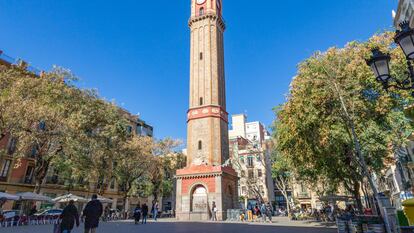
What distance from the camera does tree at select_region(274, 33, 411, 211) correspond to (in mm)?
13859

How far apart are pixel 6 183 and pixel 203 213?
73.1ft

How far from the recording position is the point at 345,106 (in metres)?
14.4

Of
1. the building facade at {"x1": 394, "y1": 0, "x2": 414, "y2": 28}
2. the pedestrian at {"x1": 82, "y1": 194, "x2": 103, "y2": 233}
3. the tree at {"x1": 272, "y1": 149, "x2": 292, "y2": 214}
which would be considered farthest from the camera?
the tree at {"x1": 272, "y1": 149, "x2": 292, "y2": 214}

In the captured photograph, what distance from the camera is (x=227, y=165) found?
91.9ft

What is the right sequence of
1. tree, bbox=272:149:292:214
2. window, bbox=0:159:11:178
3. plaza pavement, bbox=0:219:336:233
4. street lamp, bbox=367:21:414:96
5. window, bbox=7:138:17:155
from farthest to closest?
window, bbox=7:138:17:155 < window, bbox=0:159:11:178 < tree, bbox=272:149:292:214 < plaza pavement, bbox=0:219:336:233 < street lamp, bbox=367:21:414:96

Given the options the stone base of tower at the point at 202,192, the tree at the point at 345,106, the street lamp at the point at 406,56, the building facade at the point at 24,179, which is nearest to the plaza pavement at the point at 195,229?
the tree at the point at 345,106

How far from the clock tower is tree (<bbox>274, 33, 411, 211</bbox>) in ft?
39.7

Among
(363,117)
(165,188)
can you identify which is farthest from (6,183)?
(363,117)

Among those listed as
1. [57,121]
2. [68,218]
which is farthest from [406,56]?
[57,121]

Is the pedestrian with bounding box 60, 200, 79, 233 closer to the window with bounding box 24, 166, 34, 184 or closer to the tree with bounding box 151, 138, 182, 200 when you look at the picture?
the tree with bounding box 151, 138, 182, 200

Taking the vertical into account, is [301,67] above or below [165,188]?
above

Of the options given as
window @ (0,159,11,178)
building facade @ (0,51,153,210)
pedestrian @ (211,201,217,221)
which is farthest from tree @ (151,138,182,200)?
window @ (0,159,11,178)

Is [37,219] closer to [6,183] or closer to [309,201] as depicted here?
[6,183]

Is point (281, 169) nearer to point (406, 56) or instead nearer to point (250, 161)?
point (250, 161)
